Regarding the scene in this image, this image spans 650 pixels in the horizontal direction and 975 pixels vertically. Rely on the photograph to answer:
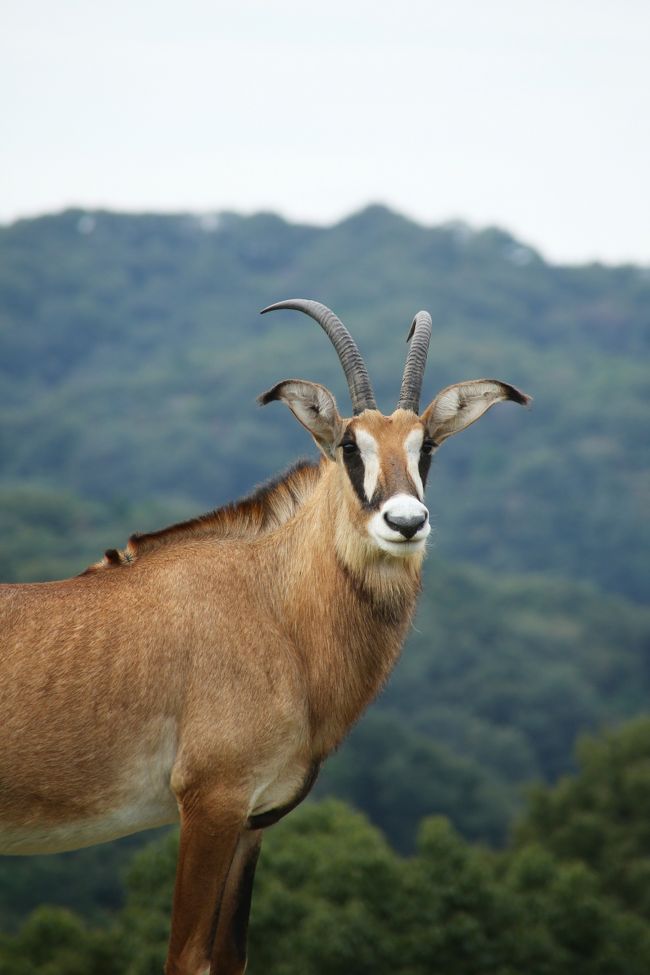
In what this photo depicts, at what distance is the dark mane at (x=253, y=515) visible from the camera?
1016cm

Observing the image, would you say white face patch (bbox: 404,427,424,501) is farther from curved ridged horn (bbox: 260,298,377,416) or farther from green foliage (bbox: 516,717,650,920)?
green foliage (bbox: 516,717,650,920)

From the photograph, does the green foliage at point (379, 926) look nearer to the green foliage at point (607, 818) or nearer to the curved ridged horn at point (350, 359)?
the green foliage at point (607, 818)

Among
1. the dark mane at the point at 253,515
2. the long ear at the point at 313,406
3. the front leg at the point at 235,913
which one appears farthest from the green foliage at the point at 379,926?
the long ear at the point at 313,406

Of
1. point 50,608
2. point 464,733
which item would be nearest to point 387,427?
point 50,608

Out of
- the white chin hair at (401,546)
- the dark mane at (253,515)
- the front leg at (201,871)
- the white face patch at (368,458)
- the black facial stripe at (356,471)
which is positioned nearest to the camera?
the front leg at (201,871)

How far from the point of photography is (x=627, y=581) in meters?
191

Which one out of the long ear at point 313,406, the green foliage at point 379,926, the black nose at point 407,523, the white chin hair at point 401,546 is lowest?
the green foliage at point 379,926

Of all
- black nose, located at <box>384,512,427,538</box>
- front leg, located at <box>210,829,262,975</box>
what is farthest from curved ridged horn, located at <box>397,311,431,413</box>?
front leg, located at <box>210,829,262,975</box>

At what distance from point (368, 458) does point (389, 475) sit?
245 mm

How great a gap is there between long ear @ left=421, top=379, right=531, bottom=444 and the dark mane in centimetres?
101

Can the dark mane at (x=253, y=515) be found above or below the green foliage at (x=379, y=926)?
above

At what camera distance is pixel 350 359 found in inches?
402

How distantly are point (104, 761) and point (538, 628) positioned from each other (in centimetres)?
13814

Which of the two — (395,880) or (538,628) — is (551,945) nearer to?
(395,880)
